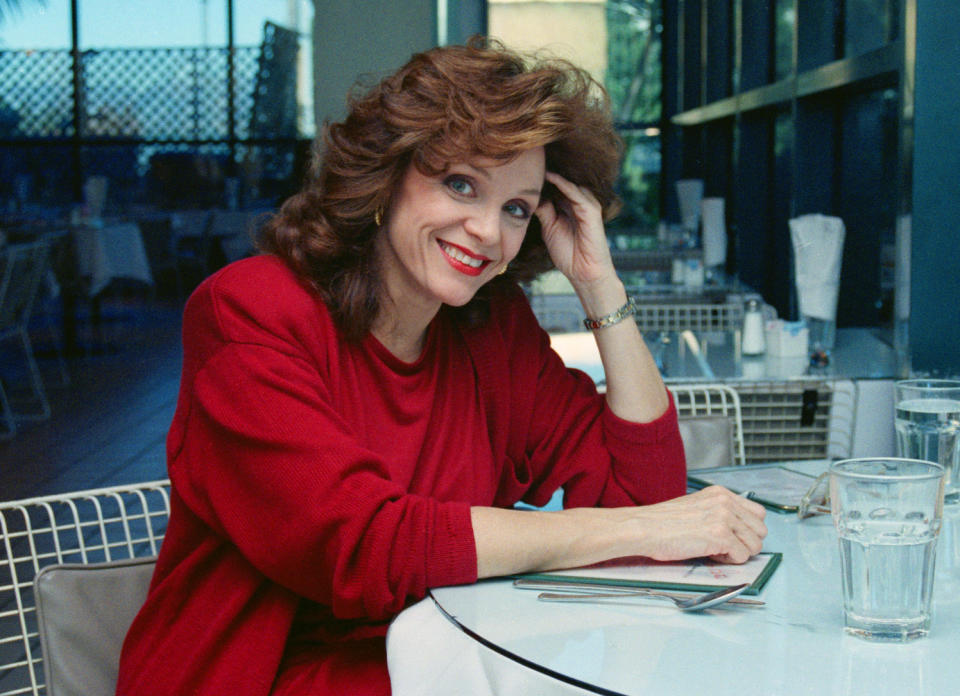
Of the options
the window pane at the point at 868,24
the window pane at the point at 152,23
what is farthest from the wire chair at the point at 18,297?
the window pane at the point at 152,23

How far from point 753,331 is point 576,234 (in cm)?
143

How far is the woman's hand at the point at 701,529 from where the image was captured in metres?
1.20

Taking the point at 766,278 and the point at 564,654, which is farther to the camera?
the point at 766,278

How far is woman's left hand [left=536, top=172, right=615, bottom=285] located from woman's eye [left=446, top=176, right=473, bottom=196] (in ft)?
0.62

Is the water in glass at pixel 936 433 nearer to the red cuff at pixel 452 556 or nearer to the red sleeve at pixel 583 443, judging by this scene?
the red sleeve at pixel 583 443

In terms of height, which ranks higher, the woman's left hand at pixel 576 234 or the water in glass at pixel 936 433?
the woman's left hand at pixel 576 234

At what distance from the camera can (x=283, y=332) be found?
126 cm

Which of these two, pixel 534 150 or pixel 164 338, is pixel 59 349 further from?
pixel 534 150

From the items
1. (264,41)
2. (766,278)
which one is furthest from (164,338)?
(766,278)

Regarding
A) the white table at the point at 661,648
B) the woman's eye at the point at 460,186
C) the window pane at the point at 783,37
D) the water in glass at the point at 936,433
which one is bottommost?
the white table at the point at 661,648

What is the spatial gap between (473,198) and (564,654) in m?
0.56

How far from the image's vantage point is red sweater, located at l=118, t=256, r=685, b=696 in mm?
1146

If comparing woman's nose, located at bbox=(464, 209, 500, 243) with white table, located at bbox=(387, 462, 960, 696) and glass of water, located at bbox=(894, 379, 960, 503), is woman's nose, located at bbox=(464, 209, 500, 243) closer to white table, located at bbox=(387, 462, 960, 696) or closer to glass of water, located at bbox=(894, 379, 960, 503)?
white table, located at bbox=(387, 462, 960, 696)

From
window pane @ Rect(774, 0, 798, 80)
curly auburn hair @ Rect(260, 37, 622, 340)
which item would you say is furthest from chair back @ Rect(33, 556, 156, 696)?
window pane @ Rect(774, 0, 798, 80)
